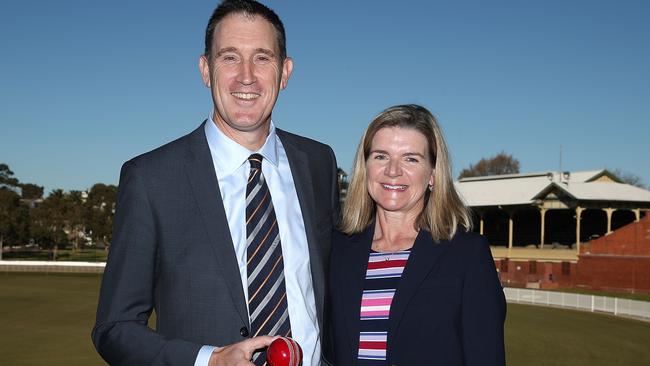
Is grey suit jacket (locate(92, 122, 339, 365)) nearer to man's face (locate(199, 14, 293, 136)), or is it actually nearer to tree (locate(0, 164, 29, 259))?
man's face (locate(199, 14, 293, 136))

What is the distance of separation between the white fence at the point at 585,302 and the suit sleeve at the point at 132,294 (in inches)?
1226

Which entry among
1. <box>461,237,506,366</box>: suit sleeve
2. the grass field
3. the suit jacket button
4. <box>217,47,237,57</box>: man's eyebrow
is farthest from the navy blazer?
the grass field

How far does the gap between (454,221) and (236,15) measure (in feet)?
6.63

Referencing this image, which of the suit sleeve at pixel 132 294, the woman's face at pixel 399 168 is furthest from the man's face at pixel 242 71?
the woman's face at pixel 399 168

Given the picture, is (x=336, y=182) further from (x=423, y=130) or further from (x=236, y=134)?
(x=236, y=134)

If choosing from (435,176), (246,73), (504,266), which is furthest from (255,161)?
(504,266)

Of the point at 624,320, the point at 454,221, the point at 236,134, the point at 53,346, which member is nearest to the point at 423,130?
the point at 454,221

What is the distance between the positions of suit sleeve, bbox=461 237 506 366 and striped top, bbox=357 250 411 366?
49cm

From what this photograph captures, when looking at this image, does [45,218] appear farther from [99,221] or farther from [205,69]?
[205,69]

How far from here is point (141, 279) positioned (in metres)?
3.53

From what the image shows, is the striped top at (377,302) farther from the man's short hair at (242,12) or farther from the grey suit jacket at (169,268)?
the man's short hair at (242,12)

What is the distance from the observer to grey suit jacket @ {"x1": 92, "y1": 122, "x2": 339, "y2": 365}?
11.2 feet

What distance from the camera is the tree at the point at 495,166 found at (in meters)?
122

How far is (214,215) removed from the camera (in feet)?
12.3
